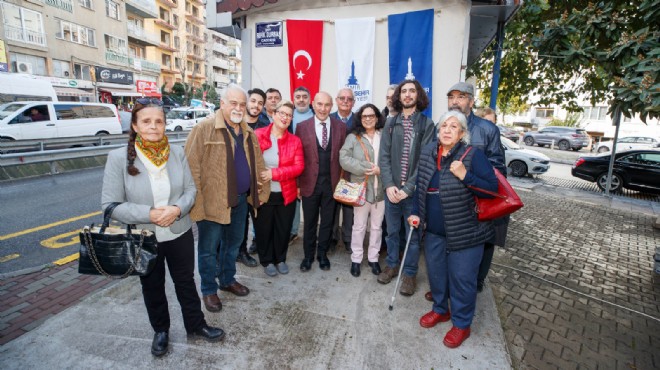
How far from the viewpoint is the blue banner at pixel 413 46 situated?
4.77 meters

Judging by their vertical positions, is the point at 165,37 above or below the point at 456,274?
above

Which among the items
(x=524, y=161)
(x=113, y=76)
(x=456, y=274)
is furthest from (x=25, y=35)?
(x=456, y=274)

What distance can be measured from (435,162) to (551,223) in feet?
18.5

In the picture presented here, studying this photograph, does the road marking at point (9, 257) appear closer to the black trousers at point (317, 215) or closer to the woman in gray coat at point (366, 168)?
the black trousers at point (317, 215)

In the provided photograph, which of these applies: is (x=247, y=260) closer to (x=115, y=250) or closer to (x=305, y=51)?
(x=115, y=250)

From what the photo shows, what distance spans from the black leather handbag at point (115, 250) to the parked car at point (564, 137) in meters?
29.1

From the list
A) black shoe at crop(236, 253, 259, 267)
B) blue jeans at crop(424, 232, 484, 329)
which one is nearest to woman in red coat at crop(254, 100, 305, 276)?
black shoe at crop(236, 253, 259, 267)

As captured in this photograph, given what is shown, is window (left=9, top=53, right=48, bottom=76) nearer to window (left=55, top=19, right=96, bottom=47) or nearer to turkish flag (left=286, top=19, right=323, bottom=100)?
window (left=55, top=19, right=96, bottom=47)

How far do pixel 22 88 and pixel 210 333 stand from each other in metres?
19.4

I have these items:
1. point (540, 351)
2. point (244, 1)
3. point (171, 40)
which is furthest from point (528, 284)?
point (171, 40)

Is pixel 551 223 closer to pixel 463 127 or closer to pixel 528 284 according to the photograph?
pixel 528 284

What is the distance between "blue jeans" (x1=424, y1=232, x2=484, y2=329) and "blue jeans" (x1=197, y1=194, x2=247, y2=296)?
1.85m

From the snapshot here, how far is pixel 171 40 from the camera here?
42250 mm

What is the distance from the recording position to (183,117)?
981 inches
